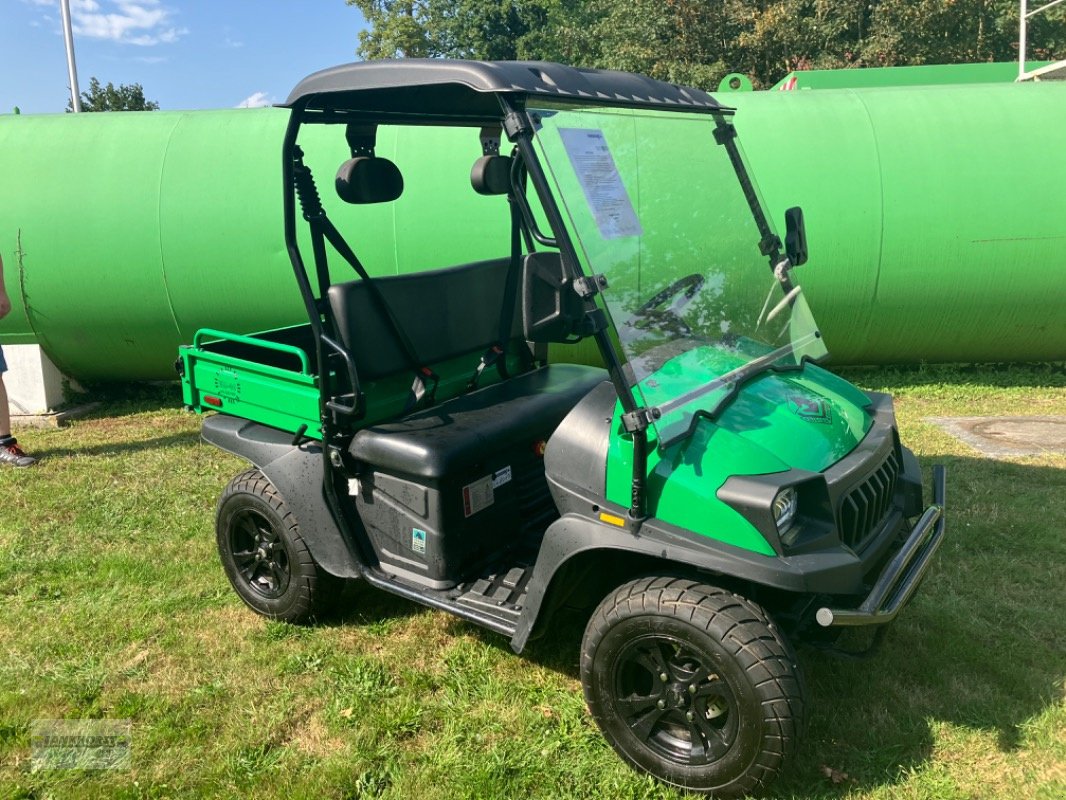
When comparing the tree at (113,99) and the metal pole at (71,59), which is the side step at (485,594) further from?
the tree at (113,99)

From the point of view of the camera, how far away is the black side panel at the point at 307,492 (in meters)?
3.32

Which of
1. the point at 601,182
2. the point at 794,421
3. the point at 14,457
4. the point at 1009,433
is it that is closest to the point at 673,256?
the point at 601,182

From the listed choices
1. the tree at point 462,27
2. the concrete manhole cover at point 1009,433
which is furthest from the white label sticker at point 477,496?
the tree at point 462,27

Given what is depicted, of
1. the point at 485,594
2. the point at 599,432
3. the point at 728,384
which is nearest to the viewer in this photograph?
the point at 599,432

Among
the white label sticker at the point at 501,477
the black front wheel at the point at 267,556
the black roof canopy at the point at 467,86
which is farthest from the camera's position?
the black front wheel at the point at 267,556

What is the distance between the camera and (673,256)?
116 inches

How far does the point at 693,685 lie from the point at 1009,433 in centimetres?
455

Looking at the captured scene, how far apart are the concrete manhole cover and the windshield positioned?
116 inches

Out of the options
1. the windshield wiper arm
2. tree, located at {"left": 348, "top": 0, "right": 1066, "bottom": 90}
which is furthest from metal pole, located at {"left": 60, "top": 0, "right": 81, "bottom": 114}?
the windshield wiper arm

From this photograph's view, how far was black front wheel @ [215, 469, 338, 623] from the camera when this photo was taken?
346 centimetres

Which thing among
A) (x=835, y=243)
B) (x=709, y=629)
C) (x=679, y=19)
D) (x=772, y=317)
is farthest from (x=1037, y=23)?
(x=709, y=629)

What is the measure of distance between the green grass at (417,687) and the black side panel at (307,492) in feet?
1.39

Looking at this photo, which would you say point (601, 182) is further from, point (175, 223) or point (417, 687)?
point (175, 223)

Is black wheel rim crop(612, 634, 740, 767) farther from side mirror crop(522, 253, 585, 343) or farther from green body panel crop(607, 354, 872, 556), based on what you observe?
side mirror crop(522, 253, 585, 343)
